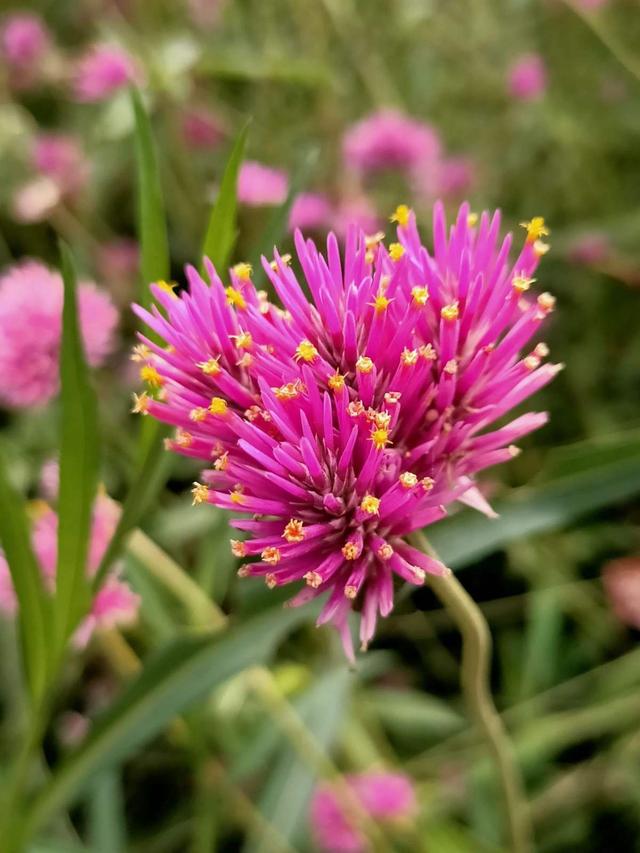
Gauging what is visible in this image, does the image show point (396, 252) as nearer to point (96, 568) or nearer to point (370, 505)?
point (370, 505)

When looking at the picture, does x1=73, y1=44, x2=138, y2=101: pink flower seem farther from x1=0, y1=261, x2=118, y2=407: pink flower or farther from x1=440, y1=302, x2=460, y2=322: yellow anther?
x1=440, y1=302, x2=460, y2=322: yellow anther

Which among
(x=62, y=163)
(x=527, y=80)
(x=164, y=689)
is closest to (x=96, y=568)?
(x=164, y=689)

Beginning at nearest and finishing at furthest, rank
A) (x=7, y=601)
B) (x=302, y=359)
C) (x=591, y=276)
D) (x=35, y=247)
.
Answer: (x=302, y=359)
(x=7, y=601)
(x=591, y=276)
(x=35, y=247)

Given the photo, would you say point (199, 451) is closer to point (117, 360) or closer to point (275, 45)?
point (117, 360)

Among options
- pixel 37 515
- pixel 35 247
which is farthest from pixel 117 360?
pixel 37 515

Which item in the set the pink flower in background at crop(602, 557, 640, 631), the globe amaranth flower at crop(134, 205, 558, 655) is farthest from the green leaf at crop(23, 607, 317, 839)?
the pink flower in background at crop(602, 557, 640, 631)

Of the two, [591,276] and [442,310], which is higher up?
[591,276]

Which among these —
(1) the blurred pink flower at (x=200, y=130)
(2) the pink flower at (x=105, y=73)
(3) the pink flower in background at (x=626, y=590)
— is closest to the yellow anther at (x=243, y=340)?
(3) the pink flower in background at (x=626, y=590)

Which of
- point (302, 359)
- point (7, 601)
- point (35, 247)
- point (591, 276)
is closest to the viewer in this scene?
point (302, 359)
